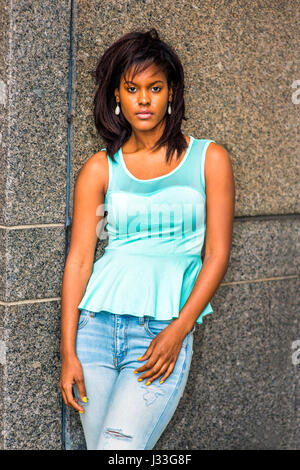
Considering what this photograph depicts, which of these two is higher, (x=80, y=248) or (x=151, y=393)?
(x=80, y=248)

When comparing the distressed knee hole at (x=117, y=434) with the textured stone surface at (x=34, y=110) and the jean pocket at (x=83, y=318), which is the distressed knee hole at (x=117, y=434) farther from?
the textured stone surface at (x=34, y=110)

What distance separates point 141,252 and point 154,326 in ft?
1.24

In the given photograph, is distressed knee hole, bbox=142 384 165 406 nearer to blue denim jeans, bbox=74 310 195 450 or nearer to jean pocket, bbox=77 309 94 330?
blue denim jeans, bbox=74 310 195 450

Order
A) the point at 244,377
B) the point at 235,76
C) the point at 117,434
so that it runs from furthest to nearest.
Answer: the point at 244,377 → the point at 235,76 → the point at 117,434

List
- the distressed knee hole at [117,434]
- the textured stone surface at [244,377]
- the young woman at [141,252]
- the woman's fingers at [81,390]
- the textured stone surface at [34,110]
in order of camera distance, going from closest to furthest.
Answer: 1. the distressed knee hole at [117,434]
2. the young woman at [141,252]
3. the woman's fingers at [81,390]
4. the textured stone surface at [34,110]
5. the textured stone surface at [244,377]

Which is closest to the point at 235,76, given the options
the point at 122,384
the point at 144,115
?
the point at 144,115

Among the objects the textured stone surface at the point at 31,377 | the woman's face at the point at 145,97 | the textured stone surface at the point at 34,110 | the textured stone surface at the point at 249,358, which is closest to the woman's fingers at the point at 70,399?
the textured stone surface at the point at 31,377

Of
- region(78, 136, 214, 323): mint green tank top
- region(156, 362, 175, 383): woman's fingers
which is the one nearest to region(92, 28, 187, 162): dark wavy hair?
region(78, 136, 214, 323): mint green tank top

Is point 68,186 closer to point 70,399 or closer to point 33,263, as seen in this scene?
point 33,263

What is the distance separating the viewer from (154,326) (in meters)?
3.06

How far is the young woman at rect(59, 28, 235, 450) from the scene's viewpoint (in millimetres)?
3002

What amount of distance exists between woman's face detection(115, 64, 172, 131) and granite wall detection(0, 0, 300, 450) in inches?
22.1

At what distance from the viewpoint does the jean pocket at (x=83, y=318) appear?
314 cm
